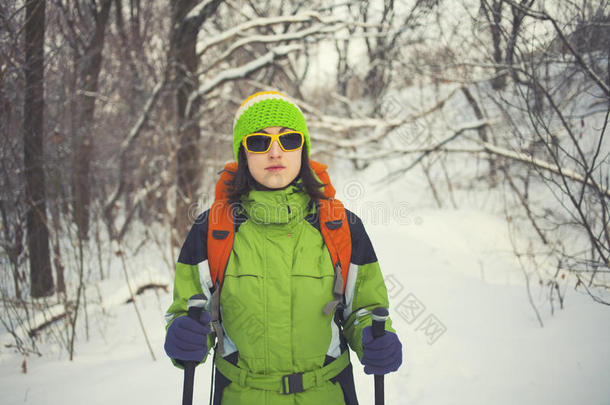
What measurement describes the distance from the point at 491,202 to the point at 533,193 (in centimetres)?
86

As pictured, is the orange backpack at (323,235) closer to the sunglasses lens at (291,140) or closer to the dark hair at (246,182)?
the dark hair at (246,182)

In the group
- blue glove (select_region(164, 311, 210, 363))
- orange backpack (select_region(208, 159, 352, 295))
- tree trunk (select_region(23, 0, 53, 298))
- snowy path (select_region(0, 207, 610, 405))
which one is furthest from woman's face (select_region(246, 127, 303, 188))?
tree trunk (select_region(23, 0, 53, 298))

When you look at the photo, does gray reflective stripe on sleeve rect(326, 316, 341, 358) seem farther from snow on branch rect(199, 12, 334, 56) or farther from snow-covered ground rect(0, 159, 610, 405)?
snow on branch rect(199, 12, 334, 56)

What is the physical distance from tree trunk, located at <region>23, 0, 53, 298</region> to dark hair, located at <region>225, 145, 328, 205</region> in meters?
3.74

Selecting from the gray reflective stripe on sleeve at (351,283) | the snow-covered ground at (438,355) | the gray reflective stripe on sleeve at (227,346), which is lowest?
the snow-covered ground at (438,355)

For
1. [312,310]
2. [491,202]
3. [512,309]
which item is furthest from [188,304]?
[491,202]

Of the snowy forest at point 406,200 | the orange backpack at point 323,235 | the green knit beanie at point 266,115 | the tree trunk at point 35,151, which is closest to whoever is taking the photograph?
the orange backpack at point 323,235

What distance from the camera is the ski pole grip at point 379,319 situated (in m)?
1.19

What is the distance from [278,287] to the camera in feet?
4.22

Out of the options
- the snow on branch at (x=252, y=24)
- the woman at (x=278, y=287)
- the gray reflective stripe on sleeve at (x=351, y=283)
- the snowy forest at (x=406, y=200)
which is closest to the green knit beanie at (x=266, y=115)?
the woman at (x=278, y=287)

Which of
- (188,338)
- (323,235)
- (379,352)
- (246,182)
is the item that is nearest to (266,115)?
(246,182)

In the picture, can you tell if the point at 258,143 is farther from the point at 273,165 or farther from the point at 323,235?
the point at 323,235

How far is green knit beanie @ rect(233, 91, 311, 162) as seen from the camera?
4.70 feet

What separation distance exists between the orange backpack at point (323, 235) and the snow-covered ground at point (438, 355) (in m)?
1.75
